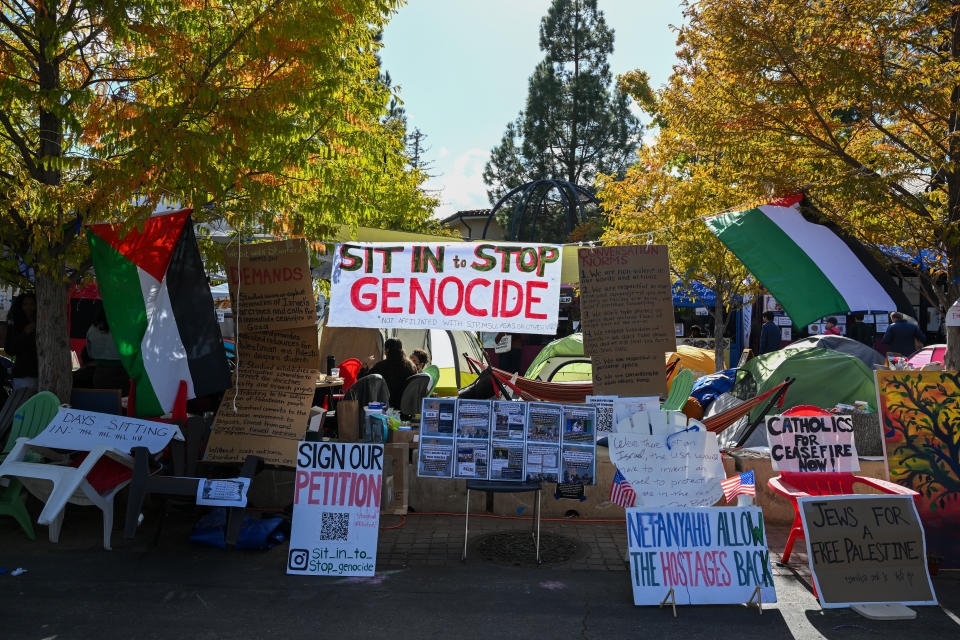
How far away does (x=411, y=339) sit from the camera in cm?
1227

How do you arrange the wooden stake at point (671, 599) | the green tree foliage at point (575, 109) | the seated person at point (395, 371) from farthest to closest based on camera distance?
1. the green tree foliage at point (575, 109)
2. the seated person at point (395, 371)
3. the wooden stake at point (671, 599)

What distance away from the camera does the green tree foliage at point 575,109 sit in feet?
113

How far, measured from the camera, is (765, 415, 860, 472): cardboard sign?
523 centimetres

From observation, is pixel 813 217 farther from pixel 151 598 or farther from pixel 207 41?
pixel 151 598

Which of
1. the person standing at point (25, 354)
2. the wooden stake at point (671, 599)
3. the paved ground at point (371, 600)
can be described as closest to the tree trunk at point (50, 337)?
the person standing at point (25, 354)

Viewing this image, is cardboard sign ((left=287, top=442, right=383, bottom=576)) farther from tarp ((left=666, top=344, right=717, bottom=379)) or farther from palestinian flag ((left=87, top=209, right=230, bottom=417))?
tarp ((left=666, top=344, right=717, bottom=379))

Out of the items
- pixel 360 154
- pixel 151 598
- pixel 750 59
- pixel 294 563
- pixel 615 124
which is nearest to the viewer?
pixel 151 598

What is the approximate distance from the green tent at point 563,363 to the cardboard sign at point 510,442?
5.02 m

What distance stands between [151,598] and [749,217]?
5.38 metres

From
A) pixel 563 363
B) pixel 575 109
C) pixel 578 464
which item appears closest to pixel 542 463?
pixel 578 464

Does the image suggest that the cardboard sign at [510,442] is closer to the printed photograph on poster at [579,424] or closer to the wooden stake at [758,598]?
the printed photograph on poster at [579,424]

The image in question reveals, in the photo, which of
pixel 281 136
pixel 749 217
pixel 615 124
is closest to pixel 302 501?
pixel 281 136

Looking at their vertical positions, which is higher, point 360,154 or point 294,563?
point 360,154

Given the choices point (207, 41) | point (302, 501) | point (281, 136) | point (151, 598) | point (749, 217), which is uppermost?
point (207, 41)
